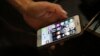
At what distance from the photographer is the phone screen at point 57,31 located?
28.2 inches

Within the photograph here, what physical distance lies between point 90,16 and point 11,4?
0.86ft

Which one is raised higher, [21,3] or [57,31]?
[21,3]

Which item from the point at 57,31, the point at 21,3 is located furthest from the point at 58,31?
the point at 21,3

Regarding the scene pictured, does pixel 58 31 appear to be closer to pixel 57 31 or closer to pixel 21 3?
pixel 57 31

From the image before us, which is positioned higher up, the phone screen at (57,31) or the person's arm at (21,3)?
the person's arm at (21,3)

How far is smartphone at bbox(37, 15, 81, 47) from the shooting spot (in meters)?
0.71

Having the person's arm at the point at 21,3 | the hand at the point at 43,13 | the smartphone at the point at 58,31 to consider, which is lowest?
the smartphone at the point at 58,31

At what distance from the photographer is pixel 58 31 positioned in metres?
0.74

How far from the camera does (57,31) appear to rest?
744 mm

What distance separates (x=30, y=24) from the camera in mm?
851

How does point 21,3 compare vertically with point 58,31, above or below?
above

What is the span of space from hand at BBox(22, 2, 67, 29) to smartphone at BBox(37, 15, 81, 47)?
26 mm

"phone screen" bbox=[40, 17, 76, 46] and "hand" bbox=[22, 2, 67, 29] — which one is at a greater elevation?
"hand" bbox=[22, 2, 67, 29]

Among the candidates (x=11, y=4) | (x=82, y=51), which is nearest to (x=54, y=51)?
(x=82, y=51)
